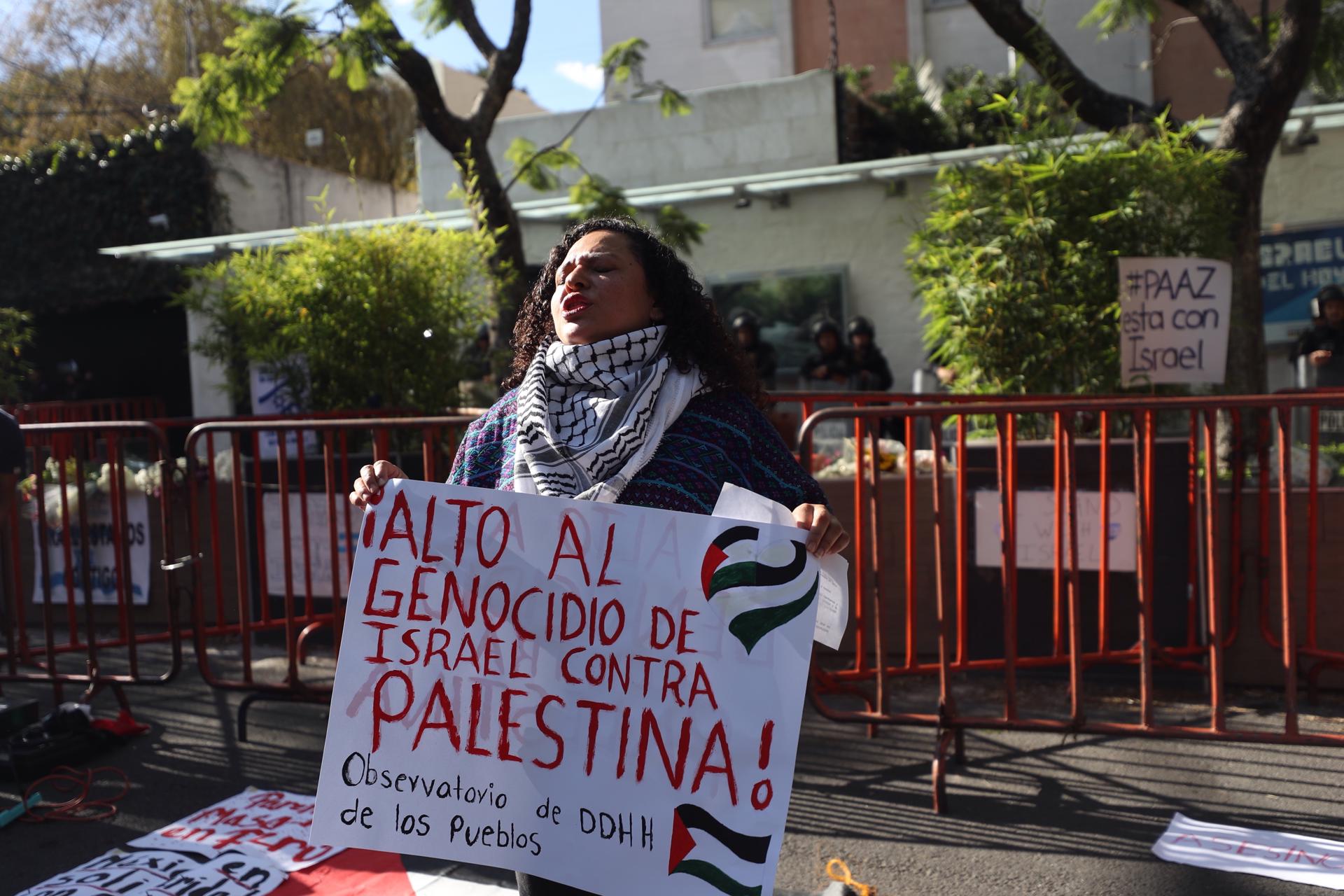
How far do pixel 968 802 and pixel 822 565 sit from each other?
7.17 ft

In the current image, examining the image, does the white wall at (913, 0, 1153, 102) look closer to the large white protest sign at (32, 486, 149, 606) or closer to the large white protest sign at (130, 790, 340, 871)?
the large white protest sign at (32, 486, 149, 606)

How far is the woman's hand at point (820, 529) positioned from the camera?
250 centimetres

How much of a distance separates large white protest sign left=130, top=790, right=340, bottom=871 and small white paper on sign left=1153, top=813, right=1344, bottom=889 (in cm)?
282

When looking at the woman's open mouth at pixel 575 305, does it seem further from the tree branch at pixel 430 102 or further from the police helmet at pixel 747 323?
the police helmet at pixel 747 323

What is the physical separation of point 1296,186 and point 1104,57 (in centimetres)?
663

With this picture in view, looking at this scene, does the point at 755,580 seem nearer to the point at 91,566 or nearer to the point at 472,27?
the point at 91,566

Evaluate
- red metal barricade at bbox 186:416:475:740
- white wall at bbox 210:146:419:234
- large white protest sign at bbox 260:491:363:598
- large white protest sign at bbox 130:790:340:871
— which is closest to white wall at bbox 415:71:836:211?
white wall at bbox 210:146:419:234

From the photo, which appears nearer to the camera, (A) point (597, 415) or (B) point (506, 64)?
(A) point (597, 415)

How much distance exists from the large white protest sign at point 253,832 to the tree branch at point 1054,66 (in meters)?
6.68

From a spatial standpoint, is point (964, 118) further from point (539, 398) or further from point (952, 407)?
point (539, 398)

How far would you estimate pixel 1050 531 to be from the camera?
5.33 meters

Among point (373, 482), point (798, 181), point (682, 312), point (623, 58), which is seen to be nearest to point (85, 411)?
point (623, 58)

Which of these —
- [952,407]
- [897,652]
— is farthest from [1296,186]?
[952,407]

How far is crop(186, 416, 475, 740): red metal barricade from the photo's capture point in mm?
5316
